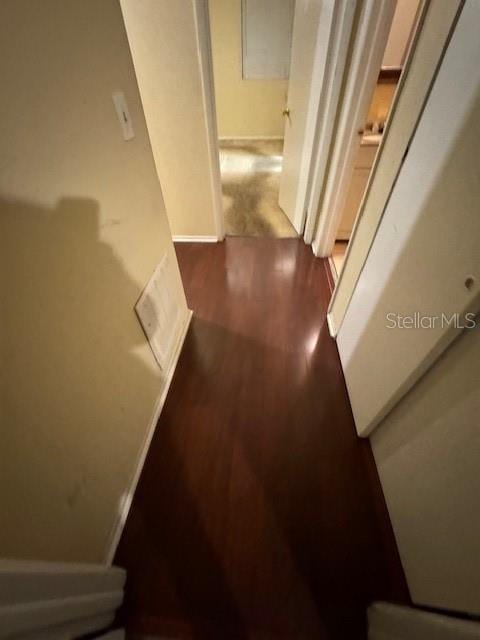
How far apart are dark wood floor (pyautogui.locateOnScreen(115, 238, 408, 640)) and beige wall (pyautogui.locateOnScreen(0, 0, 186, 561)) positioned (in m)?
0.23

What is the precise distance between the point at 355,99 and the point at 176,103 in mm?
1090

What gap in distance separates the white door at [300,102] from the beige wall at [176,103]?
69cm

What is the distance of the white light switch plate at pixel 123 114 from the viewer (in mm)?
780

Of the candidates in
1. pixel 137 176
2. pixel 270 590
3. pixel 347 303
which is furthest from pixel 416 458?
pixel 137 176

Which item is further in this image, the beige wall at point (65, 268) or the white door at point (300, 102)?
the white door at point (300, 102)

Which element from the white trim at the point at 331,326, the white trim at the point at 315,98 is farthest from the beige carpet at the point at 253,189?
the white trim at the point at 331,326

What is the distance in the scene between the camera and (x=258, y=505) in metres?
1.04

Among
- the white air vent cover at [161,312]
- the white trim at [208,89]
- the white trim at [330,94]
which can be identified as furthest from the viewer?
the white trim at [208,89]

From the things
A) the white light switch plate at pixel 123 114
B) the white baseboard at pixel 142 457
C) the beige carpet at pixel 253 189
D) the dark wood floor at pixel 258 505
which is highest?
the white light switch plate at pixel 123 114

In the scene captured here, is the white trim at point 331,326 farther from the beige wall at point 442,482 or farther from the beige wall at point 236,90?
the beige wall at point 236,90

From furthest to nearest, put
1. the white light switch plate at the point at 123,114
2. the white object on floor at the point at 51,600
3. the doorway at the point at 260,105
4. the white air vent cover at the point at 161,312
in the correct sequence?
Result: 1. the doorway at the point at 260,105
2. the white air vent cover at the point at 161,312
3. the white light switch plate at the point at 123,114
4. the white object on floor at the point at 51,600

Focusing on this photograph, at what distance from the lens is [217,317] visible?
1.76 metres

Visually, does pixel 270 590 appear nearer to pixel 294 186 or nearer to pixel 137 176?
pixel 137 176

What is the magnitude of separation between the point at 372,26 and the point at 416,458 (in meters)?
1.77
